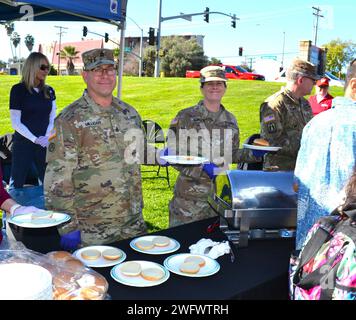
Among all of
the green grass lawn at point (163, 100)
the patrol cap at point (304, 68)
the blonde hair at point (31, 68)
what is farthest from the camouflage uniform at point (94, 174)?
the green grass lawn at point (163, 100)

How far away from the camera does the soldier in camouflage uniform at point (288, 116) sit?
3.12 metres

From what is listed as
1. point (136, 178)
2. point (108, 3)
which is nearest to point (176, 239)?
point (136, 178)

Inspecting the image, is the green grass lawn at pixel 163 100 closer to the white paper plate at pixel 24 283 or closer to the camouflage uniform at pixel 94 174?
the camouflage uniform at pixel 94 174

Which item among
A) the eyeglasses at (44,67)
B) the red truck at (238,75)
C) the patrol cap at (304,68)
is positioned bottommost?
the eyeglasses at (44,67)

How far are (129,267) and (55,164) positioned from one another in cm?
74

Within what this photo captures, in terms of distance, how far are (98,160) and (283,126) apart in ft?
5.47

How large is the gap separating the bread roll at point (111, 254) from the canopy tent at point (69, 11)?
180 cm

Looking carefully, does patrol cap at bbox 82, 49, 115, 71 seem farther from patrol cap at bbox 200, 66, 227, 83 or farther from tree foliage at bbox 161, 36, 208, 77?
tree foliage at bbox 161, 36, 208, 77

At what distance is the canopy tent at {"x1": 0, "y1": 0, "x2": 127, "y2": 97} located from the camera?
2.84m

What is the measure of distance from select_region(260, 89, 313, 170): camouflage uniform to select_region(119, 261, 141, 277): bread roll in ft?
6.24

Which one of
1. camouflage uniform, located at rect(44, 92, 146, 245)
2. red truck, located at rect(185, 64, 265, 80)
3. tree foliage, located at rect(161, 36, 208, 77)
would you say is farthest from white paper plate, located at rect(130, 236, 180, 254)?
tree foliage, located at rect(161, 36, 208, 77)

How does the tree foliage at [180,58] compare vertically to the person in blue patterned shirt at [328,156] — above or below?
above

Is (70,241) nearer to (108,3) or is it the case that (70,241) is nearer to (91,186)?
(91,186)

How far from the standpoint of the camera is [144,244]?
179cm
